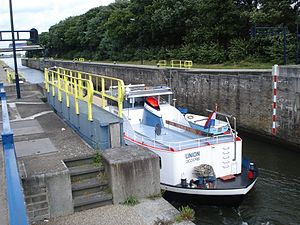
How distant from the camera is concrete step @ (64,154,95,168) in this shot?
22.1 ft

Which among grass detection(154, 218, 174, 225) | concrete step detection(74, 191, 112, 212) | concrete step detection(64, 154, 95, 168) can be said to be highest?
concrete step detection(64, 154, 95, 168)

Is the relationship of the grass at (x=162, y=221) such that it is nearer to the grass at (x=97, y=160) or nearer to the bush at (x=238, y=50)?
the grass at (x=97, y=160)

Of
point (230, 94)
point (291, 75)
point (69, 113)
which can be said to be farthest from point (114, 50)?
point (69, 113)

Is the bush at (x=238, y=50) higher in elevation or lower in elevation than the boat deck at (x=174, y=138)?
higher

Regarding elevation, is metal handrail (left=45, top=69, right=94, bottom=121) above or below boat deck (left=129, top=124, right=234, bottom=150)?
above

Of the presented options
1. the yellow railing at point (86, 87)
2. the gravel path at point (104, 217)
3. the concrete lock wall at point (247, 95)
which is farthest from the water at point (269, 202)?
A: the gravel path at point (104, 217)

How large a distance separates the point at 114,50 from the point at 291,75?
50485 millimetres

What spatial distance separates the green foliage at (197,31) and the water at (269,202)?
14.8 metres

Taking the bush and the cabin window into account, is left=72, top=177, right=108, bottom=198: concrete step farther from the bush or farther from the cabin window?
the bush

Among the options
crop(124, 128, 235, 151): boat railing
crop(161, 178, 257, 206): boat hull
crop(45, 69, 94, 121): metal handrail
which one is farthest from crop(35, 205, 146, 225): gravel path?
crop(124, 128, 235, 151): boat railing

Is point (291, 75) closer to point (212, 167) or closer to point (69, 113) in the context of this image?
point (212, 167)

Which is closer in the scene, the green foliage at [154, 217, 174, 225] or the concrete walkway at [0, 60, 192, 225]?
the green foliage at [154, 217, 174, 225]

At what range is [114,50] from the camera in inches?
2527

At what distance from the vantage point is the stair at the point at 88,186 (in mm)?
5816
